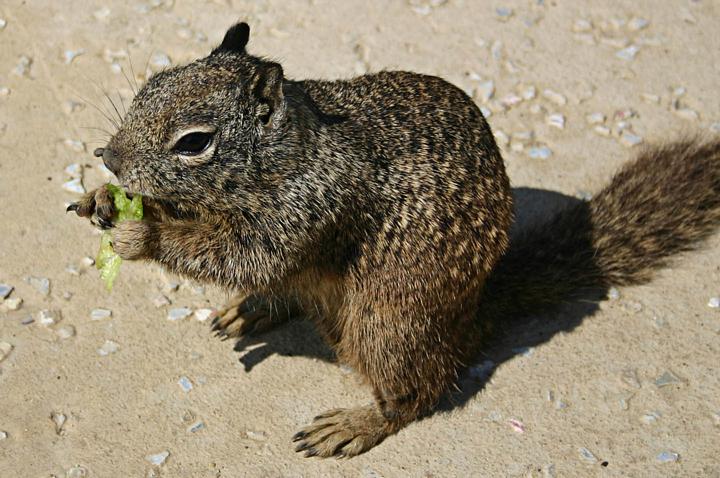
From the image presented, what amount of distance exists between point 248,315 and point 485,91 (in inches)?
91.8

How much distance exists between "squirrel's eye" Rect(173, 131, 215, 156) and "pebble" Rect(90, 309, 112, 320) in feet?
4.57

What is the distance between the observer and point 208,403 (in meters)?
4.15

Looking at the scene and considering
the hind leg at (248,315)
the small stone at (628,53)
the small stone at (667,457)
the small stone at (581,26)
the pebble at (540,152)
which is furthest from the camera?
the small stone at (581,26)

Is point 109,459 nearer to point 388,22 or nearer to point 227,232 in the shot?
point 227,232

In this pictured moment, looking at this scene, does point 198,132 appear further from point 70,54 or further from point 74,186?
point 70,54

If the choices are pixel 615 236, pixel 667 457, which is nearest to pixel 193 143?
pixel 615 236

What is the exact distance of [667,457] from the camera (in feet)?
13.1

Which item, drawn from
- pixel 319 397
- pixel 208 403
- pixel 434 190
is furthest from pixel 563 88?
pixel 208 403

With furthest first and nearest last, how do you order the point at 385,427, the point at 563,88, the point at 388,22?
the point at 388,22
the point at 563,88
the point at 385,427

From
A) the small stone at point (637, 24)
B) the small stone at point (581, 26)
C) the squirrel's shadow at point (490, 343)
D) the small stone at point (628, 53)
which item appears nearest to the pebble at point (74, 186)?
the squirrel's shadow at point (490, 343)

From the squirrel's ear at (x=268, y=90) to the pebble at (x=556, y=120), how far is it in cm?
258

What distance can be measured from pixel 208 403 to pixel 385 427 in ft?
2.73

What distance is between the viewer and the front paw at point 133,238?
3.64m

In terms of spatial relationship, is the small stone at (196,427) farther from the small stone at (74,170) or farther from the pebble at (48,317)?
the small stone at (74,170)
